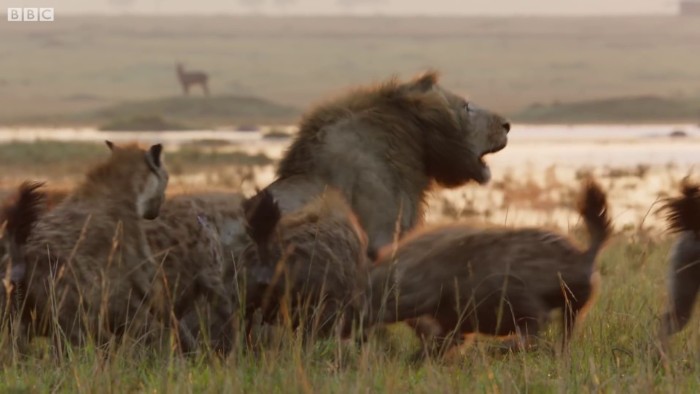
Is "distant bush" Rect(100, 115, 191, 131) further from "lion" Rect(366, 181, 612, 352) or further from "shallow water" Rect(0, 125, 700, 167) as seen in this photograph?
"lion" Rect(366, 181, 612, 352)

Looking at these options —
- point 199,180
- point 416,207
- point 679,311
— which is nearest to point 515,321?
point 679,311

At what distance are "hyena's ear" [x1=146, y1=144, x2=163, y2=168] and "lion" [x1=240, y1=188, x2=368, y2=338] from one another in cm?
37

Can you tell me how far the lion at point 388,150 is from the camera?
7555mm

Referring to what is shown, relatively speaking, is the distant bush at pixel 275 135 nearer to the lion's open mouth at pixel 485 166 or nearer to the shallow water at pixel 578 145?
the shallow water at pixel 578 145

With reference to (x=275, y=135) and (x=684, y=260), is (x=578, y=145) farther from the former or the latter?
(x=684, y=260)

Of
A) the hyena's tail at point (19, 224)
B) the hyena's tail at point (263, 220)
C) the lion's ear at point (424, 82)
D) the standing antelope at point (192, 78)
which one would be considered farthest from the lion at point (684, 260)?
the standing antelope at point (192, 78)

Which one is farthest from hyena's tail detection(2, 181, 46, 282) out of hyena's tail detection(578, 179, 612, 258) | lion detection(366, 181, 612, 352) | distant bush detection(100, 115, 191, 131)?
distant bush detection(100, 115, 191, 131)

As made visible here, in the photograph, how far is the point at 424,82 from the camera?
320 inches

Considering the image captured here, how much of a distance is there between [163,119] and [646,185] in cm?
1814

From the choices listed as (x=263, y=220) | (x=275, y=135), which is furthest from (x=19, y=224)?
(x=275, y=135)

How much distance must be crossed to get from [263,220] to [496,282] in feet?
3.01

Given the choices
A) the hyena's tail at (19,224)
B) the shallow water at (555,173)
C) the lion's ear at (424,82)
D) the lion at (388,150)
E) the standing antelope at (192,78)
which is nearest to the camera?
the hyena's tail at (19,224)

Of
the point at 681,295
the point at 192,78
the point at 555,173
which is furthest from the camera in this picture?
the point at 192,78

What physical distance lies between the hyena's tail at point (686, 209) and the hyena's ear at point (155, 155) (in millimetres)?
1920
